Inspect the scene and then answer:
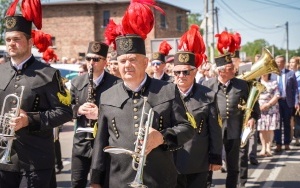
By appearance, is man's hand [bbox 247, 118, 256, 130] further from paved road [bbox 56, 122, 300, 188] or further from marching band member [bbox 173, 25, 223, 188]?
marching band member [bbox 173, 25, 223, 188]

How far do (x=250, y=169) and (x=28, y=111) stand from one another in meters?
6.48

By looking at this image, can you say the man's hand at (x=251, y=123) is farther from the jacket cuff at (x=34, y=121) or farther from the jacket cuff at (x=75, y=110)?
the jacket cuff at (x=34, y=121)

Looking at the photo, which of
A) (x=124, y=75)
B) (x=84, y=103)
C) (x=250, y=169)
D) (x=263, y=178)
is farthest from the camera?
(x=250, y=169)

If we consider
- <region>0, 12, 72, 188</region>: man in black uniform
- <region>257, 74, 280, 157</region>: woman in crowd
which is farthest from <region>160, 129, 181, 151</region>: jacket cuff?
<region>257, 74, 280, 157</region>: woman in crowd

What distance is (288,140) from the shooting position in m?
13.1

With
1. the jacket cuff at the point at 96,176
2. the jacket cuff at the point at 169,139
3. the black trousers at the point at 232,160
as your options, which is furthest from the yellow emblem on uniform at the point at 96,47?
the jacket cuff at the point at 169,139

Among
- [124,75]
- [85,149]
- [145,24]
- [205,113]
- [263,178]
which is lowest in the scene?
[263,178]

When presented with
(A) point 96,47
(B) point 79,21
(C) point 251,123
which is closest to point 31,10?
(A) point 96,47

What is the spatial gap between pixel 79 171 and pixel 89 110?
2.64 feet

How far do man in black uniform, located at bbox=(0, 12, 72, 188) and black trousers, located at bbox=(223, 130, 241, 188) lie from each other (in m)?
3.40

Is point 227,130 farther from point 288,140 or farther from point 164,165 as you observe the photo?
point 288,140

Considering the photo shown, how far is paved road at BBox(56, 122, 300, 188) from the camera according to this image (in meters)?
8.92

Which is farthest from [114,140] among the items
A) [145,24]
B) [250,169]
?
[250,169]

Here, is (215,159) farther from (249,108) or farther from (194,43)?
(249,108)
